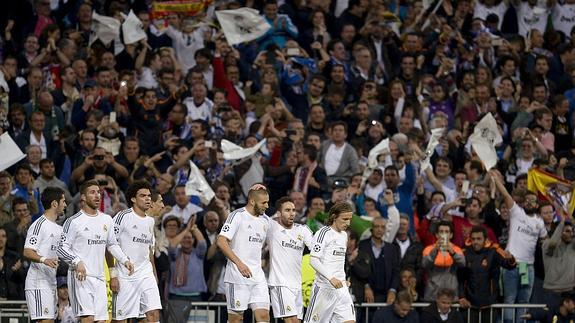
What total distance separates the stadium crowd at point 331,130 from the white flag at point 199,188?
17 centimetres

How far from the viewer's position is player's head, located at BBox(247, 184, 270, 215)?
23984 mm

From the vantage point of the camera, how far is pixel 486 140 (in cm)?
2903

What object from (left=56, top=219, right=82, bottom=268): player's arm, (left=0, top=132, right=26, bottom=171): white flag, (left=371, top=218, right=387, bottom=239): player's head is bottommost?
(left=371, top=218, right=387, bottom=239): player's head

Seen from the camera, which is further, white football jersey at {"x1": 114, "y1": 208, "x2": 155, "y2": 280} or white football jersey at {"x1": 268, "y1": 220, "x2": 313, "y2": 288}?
white football jersey at {"x1": 268, "y1": 220, "x2": 313, "y2": 288}

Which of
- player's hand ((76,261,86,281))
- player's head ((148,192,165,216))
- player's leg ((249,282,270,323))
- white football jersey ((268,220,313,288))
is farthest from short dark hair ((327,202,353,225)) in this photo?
player's hand ((76,261,86,281))

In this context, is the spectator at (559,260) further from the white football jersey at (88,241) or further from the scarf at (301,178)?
the white football jersey at (88,241)

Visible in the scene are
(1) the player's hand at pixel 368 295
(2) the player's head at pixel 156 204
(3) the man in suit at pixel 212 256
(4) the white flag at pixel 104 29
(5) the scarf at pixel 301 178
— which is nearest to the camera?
(2) the player's head at pixel 156 204

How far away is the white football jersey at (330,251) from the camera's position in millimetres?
23812

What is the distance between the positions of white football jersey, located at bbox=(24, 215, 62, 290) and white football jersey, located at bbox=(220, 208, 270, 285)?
93.7 inches

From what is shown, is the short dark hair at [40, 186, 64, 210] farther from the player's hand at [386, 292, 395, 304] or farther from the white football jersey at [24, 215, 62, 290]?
the player's hand at [386, 292, 395, 304]

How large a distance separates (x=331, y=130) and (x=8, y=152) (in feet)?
18.5

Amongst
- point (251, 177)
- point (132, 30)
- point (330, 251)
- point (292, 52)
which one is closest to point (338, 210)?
point (330, 251)

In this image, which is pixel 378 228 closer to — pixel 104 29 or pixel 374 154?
pixel 374 154

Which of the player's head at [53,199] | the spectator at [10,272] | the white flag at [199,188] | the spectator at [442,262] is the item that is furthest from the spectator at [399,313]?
the spectator at [10,272]
